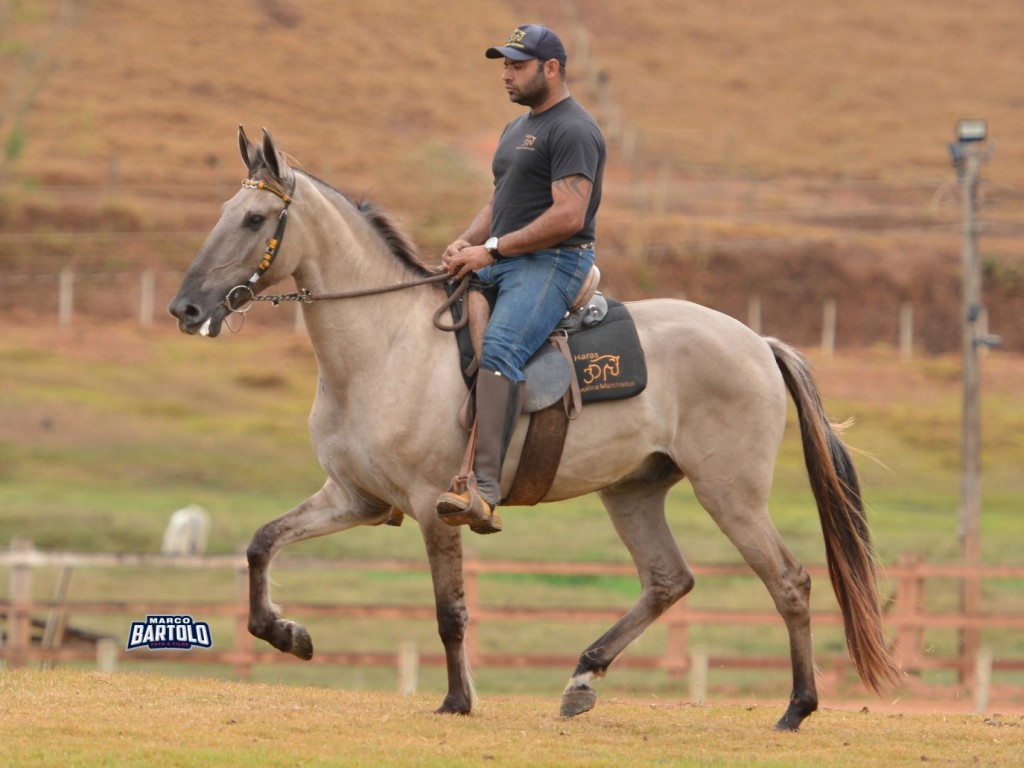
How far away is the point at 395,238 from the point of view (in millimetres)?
7863

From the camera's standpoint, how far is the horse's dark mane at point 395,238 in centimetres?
786

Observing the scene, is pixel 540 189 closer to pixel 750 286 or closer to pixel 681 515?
pixel 681 515

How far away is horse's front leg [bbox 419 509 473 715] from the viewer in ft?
24.1

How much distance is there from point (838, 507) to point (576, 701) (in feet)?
6.14

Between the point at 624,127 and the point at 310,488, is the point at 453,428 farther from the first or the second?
the point at 624,127

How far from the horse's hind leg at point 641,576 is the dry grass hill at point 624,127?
2141 centimetres

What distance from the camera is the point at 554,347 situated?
765 cm

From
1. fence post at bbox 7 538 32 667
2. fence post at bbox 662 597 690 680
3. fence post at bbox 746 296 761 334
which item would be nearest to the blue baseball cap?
fence post at bbox 7 538 32 667

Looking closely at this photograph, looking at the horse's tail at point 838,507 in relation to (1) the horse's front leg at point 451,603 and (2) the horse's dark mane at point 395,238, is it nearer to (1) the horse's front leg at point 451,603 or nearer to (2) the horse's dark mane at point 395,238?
(2) the horse's dark mane at point 395,238

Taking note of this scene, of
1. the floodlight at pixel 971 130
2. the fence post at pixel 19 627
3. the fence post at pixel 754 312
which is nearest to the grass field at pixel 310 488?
the fence post at pixel 19 627

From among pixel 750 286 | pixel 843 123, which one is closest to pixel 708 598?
pixel 750 286

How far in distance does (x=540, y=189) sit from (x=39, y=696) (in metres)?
3.71

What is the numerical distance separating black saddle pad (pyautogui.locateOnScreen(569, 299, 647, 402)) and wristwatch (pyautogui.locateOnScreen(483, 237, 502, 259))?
1.88 ft

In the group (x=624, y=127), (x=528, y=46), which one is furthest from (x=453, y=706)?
(x=624, y=127)
